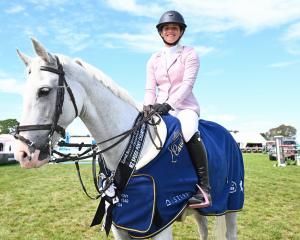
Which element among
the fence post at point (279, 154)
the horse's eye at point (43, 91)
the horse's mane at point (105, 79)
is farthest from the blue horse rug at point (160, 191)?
the fence post at point (279, 154)

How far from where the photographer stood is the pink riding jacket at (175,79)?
4.14m

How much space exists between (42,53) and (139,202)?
61.6 inches

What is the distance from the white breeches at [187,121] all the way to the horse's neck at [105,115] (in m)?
0.61

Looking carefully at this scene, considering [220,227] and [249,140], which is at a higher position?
[249,140]

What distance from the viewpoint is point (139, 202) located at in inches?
140

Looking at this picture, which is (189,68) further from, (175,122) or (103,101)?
(103,101)

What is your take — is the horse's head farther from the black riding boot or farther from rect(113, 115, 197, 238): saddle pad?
the black riding boot

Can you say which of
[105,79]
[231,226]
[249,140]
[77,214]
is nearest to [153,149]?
[105,79]

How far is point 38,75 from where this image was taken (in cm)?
305

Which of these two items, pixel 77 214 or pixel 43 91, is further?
pixel 77 214

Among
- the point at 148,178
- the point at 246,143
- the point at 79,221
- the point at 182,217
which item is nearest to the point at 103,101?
the point at 148,178

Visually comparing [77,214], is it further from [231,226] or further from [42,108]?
[42,108]

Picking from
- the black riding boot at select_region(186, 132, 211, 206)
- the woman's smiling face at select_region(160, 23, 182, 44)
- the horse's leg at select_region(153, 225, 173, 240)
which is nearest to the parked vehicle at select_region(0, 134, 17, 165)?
the woman's smiling face at select_region(160, 23, 182, 44)

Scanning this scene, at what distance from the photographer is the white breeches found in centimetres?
393
